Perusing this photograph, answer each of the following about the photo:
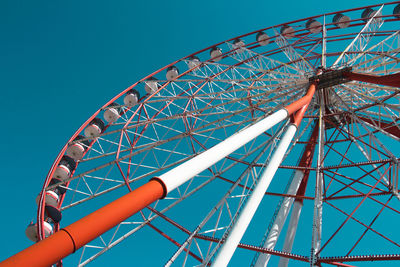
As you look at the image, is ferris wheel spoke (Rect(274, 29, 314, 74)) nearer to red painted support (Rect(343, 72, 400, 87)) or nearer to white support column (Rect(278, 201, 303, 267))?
red painted support (Rect(343, 72, 400, 87))

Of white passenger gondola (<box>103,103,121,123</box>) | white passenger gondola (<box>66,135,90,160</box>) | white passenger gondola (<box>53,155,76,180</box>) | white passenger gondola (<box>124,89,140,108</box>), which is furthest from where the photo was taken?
white passenger gondola (<box>124,89,140,108</box>)

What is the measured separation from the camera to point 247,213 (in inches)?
231

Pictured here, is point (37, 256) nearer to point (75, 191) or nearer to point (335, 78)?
point (75, 191)

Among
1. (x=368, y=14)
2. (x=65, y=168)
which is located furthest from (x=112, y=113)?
(x=368, y=14)

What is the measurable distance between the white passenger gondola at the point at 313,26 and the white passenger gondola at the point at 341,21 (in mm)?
960

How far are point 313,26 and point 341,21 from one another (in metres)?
1.45

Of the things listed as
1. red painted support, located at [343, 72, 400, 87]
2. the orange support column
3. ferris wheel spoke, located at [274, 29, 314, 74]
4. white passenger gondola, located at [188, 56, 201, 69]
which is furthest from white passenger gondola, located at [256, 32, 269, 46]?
the orange support column

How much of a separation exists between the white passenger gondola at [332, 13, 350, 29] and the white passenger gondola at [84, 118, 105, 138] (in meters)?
13.4

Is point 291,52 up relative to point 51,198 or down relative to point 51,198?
up

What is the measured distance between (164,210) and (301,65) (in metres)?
10.3

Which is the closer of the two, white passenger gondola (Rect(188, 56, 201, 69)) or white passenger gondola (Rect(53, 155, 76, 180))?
white passenger gondola (Rect(53, 155, 76, 180))

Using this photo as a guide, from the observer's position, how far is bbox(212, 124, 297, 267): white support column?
5230 millimetres

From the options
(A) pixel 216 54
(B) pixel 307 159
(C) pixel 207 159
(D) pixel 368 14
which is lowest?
(C) pixel 207 159

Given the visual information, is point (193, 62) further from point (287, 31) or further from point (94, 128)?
point (94, 128)
